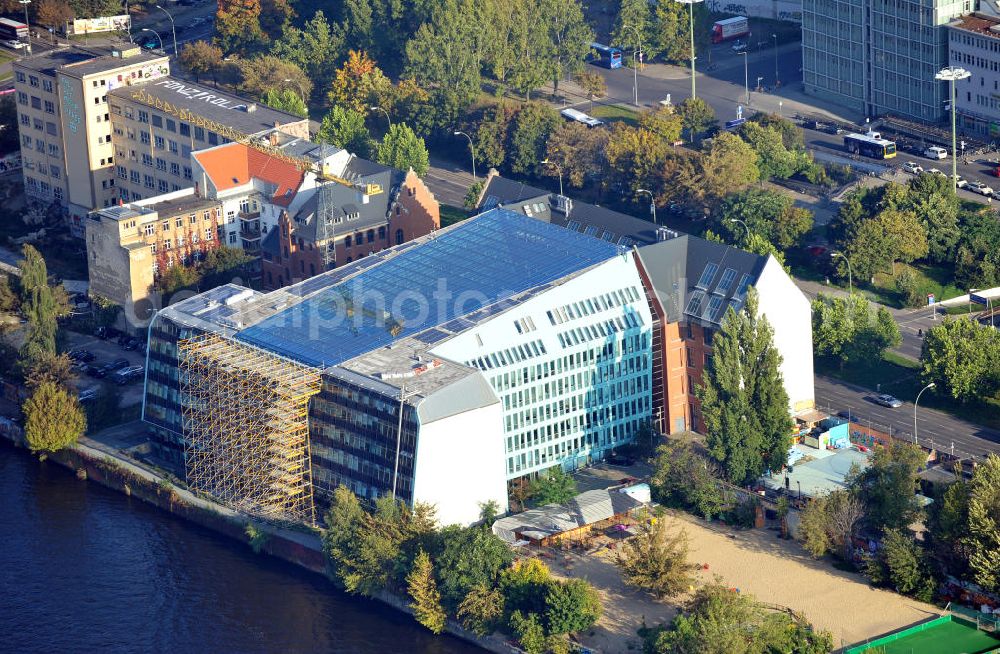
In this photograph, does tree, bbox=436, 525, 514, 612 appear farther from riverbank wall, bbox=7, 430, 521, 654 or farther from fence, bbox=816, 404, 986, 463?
fence, bbox=816, 404, 986, 463

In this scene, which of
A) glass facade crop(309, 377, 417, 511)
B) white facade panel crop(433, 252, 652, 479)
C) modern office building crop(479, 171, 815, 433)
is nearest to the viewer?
glass facade crop(309, 377, 417, 511)

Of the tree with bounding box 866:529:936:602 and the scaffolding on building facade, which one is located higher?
the scaffolding on building facade

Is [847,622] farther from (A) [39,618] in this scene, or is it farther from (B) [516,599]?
(A) [39,618]

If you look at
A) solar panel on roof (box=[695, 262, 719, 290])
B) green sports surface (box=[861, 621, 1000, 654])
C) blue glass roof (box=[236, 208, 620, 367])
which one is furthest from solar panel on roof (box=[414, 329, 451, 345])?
green sports surface (box=[861, 621, 1000, 654])

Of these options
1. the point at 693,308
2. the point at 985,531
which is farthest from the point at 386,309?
the point at 985,531

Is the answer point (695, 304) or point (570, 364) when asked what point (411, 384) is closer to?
point (570, 364)

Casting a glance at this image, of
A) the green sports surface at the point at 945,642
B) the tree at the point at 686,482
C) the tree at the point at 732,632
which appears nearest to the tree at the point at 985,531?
the green sports surface at the point at 945,642
